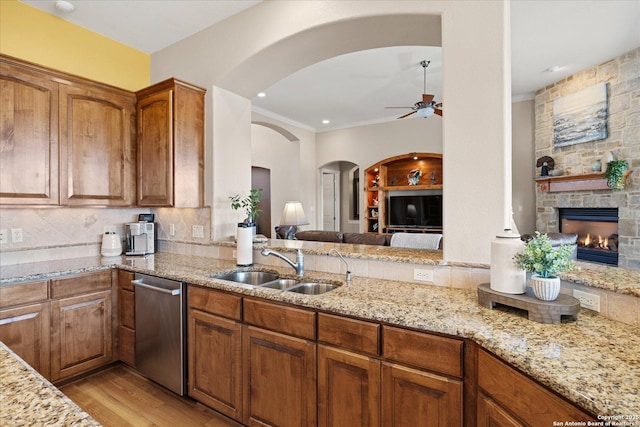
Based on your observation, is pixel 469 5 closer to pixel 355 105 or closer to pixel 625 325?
pixel 625 325

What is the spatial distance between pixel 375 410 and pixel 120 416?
180 centimetres

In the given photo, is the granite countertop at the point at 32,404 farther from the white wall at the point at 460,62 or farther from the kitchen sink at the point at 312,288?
the white wall at the point at 460,62

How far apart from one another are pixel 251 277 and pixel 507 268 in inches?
67.9

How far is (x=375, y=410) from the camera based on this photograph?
1.45 meters

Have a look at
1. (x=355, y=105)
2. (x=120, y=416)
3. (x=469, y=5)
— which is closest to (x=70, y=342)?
(x=120, y=416)

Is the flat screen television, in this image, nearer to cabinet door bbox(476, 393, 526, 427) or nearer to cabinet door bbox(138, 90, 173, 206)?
cabinet door bbox(138, 90, 173, 206)

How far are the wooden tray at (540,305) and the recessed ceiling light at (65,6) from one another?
3692 mm

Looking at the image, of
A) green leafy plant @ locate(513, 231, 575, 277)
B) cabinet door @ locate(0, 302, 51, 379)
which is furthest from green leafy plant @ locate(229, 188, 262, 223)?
green leafy plant @ locate(513, 231, 575, 277)

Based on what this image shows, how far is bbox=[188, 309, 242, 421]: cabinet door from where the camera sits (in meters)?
1.94

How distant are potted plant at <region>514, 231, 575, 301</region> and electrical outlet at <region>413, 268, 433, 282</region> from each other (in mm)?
615

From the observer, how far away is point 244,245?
2537 mm

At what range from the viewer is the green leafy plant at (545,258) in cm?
134

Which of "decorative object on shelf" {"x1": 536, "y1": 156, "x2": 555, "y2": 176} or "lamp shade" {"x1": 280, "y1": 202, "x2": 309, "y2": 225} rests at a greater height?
"decorative object on shelf" {"x1": 536, "y1": 156, "x2": 555, "y2": 176}

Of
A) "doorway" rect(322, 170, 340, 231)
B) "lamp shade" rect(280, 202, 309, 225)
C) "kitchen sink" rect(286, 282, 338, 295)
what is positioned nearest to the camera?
"kitchen sink" rect(286, 282, 338, 295)
